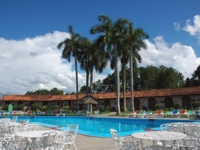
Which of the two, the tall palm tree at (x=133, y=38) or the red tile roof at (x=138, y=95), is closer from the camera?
the tall palm tree at (x=133, y=38)

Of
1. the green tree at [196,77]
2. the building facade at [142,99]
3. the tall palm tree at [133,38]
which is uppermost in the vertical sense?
the tall palm tree at [133,38]

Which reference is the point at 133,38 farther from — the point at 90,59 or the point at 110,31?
the point at 90,59

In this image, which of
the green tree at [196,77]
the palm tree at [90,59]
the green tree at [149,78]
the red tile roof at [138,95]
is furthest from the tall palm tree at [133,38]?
the green tree at [149,78]

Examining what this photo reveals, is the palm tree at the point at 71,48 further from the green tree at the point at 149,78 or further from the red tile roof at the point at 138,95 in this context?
the green tree at the point at 149,78

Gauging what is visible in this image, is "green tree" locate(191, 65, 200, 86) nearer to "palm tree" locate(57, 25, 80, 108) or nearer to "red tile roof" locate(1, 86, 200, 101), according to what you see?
"red tile roof" locate(1, 86, 200, 101)

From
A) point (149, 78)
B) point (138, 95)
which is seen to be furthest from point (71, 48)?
point (149, 78)

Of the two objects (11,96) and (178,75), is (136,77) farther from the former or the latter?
(11,96)

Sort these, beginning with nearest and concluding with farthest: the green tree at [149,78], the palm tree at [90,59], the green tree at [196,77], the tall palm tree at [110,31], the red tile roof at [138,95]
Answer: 1. the tall palm tree at [110,31]
2. the red tile roof at [138,95]
3. the palm tree at [90,59]
4. the green tree at [196,77]
5. the green tree at [149,78]

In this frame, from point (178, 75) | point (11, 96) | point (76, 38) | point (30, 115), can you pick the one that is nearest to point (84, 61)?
point (76, 38)

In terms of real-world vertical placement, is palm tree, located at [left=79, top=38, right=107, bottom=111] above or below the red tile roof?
above

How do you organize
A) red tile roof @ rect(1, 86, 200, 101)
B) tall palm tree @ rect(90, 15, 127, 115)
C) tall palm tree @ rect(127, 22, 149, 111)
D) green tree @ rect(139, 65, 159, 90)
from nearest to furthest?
tall palm tree @ rect(90, 15, 127, 115) → tall palm tree @ rect(127, 22, 149, 111) → red tile roof @ rect(1, 86, 200, 101) → green tree @ rect(139, 65, 159, 90)

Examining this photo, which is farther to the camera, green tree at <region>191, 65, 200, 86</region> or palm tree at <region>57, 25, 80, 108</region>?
green tree at <region>191, 65, 200, 86</region>

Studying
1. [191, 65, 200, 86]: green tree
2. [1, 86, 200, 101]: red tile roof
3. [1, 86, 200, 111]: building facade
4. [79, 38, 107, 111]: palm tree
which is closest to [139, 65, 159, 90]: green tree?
[191, 65, 200, 86]: green tree

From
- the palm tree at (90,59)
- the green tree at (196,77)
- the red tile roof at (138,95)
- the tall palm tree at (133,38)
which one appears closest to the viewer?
the tall palm tree at (133,38)
